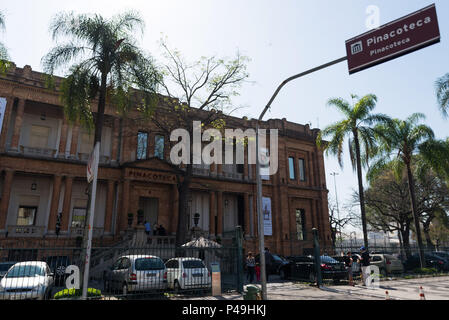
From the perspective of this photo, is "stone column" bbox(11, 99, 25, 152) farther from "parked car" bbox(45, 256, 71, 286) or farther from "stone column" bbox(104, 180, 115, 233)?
"parked car" bbox(45, 256, 71, 286)

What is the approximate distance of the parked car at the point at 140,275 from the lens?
12016 millimetres

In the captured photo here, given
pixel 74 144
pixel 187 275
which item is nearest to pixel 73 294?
pixel 187 275

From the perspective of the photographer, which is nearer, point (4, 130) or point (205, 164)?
point (4, 130)

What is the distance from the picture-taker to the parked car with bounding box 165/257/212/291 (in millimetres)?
12906

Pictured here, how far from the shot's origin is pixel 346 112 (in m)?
23.9

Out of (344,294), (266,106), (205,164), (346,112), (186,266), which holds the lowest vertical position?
(344,294)

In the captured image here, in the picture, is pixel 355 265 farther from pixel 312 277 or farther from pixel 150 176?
pixel 150 176

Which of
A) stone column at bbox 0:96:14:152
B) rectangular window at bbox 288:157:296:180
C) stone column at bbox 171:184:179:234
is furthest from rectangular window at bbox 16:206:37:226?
rectangular window at bbox 288:157:296:180

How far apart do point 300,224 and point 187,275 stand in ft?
84.8

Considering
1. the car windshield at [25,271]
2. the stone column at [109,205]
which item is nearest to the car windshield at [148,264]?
the car windshield at [25,271]

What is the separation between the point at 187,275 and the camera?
12.9 m
